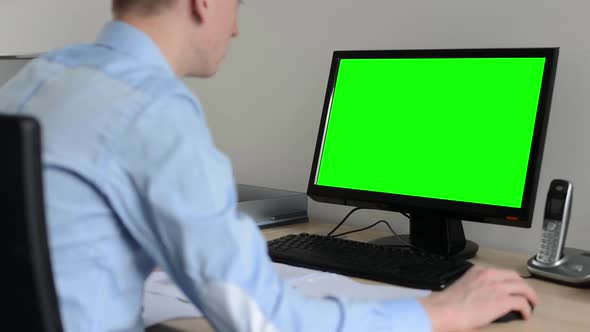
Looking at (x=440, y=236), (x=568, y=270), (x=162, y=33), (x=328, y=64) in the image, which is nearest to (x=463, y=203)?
(x=440, y=236)

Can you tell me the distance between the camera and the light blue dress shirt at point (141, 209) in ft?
2.34

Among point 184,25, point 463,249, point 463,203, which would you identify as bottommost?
point 463,249

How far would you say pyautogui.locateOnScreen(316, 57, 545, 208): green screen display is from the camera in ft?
4.25

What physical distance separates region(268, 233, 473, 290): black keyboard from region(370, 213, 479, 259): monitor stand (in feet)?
0.40

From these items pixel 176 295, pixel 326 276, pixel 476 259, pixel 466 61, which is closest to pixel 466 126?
pixel 466 61

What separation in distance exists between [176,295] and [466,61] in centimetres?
74

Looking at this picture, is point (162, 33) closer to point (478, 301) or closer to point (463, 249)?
point (478, 301)

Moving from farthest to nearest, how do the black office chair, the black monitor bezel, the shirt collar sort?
the black monitor bezel
the shirt collar
the black office chair

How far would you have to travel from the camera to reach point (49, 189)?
2.39 feet

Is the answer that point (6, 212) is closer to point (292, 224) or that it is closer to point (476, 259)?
point (476, 259)

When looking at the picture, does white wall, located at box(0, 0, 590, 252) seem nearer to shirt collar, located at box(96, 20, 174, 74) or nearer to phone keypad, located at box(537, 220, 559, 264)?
phone keypad, located at box(537, 220, 559, 264)

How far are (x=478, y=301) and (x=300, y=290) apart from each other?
0.93ft

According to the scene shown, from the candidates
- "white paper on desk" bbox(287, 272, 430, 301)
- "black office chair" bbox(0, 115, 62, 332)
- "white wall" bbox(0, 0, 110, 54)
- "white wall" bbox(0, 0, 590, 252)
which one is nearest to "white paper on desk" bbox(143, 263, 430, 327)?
A: "white paper on desk" bbox(287, 272, 430, 301)

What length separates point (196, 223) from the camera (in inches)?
27.9
